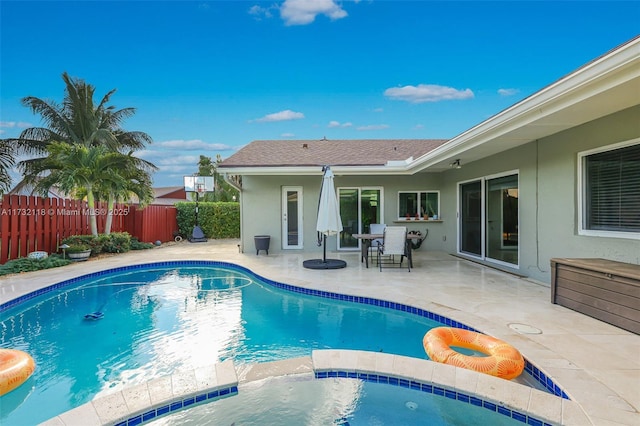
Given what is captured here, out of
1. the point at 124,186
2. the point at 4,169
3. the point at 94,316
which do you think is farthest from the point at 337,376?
the point at 124,186

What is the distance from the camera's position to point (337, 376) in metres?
3.29

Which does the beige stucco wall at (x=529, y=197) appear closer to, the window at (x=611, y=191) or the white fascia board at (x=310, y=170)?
the window at (x=611, y=191)

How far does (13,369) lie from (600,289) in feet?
21.2

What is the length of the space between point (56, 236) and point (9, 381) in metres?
8.80

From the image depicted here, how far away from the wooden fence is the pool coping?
28.3ft

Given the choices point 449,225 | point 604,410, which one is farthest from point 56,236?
point 604,410

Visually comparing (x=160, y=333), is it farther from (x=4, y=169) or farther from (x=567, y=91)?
(x=4, y=169)

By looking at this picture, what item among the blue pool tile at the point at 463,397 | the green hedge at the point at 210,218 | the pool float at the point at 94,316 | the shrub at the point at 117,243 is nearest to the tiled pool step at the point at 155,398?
the blue pool tile at the point at 463,397

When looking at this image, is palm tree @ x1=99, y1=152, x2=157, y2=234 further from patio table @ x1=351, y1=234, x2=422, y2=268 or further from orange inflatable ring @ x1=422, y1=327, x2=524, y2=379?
orange inflatable ring @ x1=422, y1=327, x2=524, y2=379

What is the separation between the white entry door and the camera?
11.5 metres

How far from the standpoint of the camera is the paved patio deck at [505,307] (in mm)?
2762

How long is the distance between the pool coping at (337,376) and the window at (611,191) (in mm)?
3648

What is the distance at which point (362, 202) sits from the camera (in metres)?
11.6

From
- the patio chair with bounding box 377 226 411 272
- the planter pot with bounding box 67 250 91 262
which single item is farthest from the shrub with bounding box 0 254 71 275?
the patio chair with bounding box 377 226 411 272
